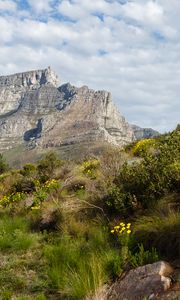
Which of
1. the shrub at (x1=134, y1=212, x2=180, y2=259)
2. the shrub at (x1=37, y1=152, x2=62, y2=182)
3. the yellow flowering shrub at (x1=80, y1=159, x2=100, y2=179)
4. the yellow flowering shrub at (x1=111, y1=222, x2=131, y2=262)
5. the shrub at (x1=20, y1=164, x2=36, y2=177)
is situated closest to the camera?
the shrub at (x1=134, y1=212, x2=180, y2=259)

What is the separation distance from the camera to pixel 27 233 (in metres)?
9.97

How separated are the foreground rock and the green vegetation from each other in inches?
8.4

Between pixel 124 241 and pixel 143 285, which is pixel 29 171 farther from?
pixel 143 285

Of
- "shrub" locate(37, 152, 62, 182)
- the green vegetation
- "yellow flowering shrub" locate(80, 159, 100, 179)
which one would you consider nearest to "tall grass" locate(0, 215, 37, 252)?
the green vegetation

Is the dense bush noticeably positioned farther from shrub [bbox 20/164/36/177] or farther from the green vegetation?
shrub [bbox 20/164/36/177]

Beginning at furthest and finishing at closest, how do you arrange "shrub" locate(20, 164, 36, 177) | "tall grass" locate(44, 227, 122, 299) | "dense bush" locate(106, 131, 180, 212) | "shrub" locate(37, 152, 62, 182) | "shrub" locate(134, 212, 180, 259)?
"shrub" locate(20, 164, 36, 177)
"shrub" locate(37, 152, 62, 182)
"dense bush" locate(106, 131, 180, 212)
"shrub" locate(134, 212, 180, 259)
"tall grass" locate(44, 227, 122, 299)

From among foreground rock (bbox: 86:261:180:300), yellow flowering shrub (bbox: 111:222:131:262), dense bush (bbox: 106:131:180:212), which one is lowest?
foreground rock (bbox: 86:261:180:300)

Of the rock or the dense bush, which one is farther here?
the dense bush

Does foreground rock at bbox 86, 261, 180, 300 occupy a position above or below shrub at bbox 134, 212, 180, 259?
below

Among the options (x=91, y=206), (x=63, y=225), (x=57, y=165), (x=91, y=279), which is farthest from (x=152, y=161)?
(x=57, y=165)

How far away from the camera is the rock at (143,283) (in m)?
5.47

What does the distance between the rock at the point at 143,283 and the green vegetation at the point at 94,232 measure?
0.81 feet

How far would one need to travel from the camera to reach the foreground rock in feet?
17.7

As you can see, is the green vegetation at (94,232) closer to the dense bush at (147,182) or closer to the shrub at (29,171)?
the dense bush at (147,182)
